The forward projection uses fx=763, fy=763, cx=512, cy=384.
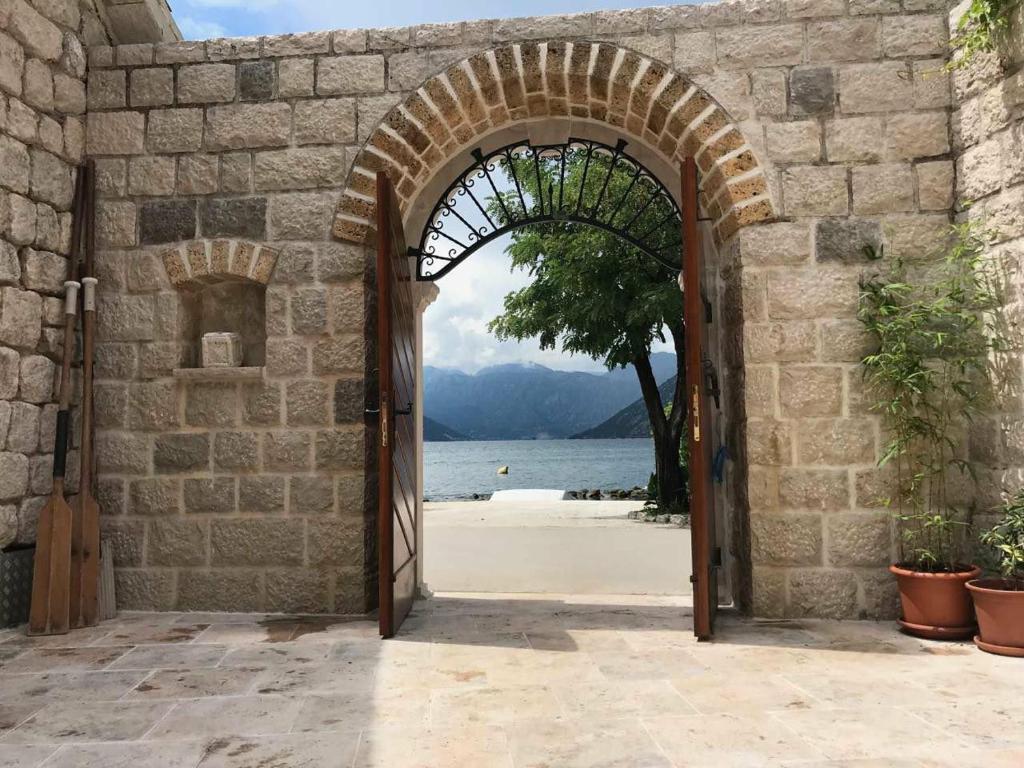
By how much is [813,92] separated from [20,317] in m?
4.05

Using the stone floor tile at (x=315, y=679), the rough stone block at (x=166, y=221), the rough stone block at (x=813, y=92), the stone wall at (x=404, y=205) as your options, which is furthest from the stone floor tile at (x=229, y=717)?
the rough stone block at (x=813, y=92)

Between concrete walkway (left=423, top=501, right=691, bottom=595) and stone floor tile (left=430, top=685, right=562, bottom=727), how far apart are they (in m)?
1.95

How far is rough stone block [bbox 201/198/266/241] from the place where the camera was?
4023 mm

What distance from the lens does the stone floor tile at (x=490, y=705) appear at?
2.41 metres

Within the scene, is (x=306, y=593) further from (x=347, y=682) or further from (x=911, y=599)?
(x=911, y=599)

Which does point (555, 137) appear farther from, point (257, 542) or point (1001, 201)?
point (257, 542)

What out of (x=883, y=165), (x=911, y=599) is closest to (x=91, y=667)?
(x=911, y=599)

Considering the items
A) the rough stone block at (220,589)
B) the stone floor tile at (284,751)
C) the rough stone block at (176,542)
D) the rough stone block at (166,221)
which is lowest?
the stone floor tile at (284,751)

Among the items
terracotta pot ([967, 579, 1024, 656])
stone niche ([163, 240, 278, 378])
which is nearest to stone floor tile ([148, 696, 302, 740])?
Answer: stone niche ([163, 240, 278, 378])

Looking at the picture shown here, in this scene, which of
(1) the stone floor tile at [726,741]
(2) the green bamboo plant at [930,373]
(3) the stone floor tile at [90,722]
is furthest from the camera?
(2) the green bamboo plant at [930,373]

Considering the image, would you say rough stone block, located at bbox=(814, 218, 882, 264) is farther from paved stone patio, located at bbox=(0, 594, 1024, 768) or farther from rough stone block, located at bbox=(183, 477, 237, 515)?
rough stone block, located at bbox=(183, 477, 237, 515)

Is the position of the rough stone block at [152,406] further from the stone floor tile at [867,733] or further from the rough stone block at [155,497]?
the stone floor tile at [867,733]

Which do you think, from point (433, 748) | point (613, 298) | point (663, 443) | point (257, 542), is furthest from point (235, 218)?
point (663, 443)

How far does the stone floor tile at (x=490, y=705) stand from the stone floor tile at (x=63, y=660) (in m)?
1.44
